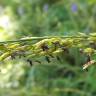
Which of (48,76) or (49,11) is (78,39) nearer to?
(48,76)

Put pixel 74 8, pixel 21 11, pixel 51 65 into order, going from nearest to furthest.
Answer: pixel 51 65 → pixel 74 8 → pixel 21 11

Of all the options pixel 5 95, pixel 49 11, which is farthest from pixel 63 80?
pixel 49 11

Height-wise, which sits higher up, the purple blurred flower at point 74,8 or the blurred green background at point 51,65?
Result: the purple blurred flower at point 74,8

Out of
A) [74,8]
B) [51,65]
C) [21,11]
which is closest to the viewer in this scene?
[51,65]

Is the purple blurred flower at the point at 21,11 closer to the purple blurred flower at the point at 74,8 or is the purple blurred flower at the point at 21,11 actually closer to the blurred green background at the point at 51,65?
the blurred green background at the point at 51,65

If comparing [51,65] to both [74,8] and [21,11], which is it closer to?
[74,8]

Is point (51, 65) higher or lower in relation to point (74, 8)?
lower

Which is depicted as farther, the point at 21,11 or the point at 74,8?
the point at 21,11

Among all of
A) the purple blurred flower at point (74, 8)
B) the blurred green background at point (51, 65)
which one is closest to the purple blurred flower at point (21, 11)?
the blurred green background at point (51, 65)

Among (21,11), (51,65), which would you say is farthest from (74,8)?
(21,11)
